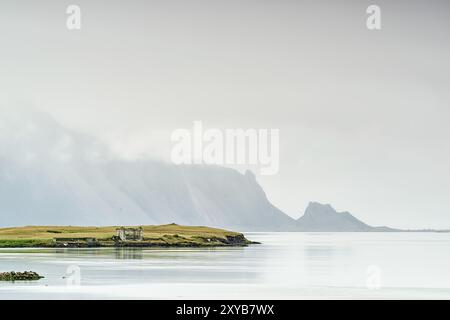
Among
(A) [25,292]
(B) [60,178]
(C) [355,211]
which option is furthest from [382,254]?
(A) [25,292]

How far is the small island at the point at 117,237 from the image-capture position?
16.7 meters

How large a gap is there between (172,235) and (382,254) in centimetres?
386

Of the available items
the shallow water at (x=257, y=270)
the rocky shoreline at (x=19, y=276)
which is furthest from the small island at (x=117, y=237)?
the rocky shoreline at (x=19, y=276)

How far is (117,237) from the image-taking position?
56.9 feet

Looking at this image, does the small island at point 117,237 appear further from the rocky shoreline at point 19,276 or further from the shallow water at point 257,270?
the rocky shoreline at point 19,276

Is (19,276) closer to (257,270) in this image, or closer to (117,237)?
(117,237)

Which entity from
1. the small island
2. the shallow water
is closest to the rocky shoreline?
the shallow water

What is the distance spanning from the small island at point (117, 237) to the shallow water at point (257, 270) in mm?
149

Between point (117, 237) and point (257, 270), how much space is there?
2.64 meters

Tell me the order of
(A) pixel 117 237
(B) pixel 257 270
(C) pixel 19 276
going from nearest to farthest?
(C) pixel 19 276, (B) pixel 257 270, (A) pixel 117 237

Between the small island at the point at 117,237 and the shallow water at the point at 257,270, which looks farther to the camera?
the small island at the point at 117,237

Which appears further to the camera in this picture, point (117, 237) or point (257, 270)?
point (117, 237)

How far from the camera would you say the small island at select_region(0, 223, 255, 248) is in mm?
16688
